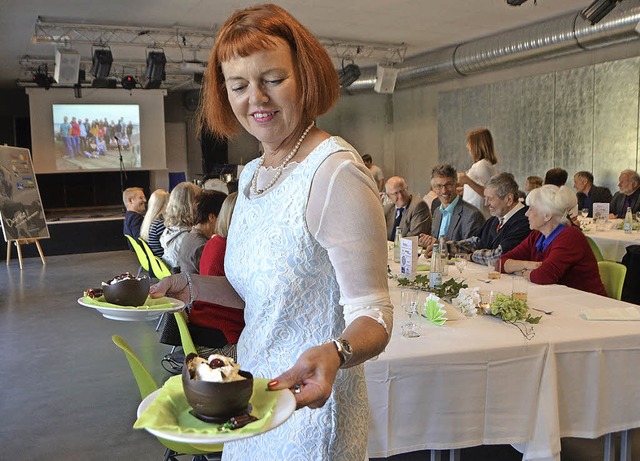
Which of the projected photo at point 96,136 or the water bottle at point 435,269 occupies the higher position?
the projected photo at point 96,136

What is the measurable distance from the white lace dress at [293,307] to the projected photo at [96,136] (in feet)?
50.0

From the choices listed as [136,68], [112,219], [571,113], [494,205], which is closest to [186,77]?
[136,68]

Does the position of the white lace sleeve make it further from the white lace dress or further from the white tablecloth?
the white tablecloth

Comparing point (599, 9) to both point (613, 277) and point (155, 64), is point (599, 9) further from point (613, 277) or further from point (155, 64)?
point (155, 64)

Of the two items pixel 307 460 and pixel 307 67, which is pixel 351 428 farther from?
pixel 307 67

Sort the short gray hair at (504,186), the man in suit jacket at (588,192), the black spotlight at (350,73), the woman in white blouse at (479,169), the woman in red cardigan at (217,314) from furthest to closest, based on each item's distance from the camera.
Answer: the black spotlight at (350,73) < the man in suit jacket at (588,192) < the woman in white blouse at (479,169) < the short gray hair at (504,186) < the woman in red cardigan at (217,314)

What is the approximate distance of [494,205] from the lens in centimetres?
463

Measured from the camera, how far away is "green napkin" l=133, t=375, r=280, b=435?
2.89 ft

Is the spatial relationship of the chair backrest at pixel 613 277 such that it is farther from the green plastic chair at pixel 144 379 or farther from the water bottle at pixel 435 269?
the green plastic chair at pixel 144 379

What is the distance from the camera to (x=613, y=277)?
A: 3.94 m

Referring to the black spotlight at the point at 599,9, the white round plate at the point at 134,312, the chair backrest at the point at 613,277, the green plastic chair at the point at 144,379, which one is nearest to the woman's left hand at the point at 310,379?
the white round plate at the point at 134,312

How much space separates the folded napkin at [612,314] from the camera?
2.76 metres

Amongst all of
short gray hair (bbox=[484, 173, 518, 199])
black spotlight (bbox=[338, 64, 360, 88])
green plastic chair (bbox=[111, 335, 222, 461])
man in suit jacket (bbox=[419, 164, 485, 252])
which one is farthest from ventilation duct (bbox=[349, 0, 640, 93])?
green plastic chair (bbox=[111, 335, 222, 461])

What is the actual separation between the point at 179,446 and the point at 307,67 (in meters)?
1.73
